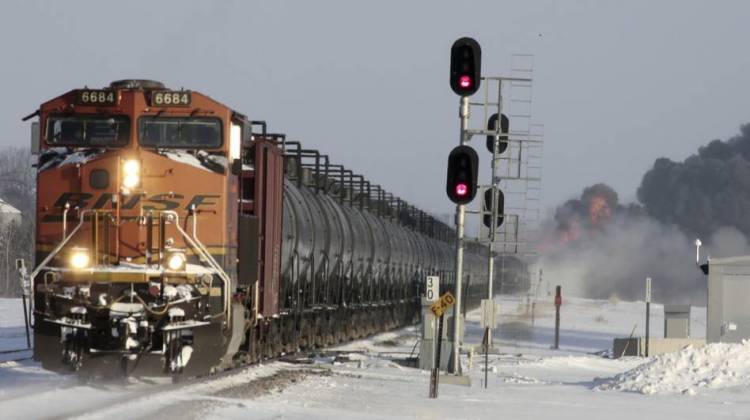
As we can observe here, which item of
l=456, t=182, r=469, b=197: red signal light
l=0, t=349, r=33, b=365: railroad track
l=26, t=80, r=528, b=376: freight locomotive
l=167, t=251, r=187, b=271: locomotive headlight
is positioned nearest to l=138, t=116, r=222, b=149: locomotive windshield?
l=26, t=80, r=528, b=376: freight locomotive

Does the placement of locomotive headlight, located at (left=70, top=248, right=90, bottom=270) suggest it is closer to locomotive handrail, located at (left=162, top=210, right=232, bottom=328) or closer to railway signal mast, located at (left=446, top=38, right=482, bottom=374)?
locomotive handrail, located at (left=162, top=210, right=232, bottom=328)

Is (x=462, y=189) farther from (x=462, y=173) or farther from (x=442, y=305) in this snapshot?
(x=442, y=305)

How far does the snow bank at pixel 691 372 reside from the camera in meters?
29.2

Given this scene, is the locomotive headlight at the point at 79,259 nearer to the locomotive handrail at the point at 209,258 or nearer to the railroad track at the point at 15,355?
the locomotive handrail at the point at 209,258

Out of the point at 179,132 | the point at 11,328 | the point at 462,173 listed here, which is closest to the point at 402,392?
the point at 462,173

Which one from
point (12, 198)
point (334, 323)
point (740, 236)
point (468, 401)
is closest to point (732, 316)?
point (334, 323)

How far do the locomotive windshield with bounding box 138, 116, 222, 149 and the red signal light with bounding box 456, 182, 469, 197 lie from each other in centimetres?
456

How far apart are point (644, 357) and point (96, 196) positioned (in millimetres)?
28010

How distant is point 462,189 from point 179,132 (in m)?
5.26

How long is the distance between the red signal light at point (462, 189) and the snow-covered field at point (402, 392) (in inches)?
146

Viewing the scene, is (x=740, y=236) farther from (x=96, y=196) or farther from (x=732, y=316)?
(x=96, y=196)

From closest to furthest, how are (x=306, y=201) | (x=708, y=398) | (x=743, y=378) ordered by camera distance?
1. (x=708, y=398)
2. (x=743, y=378)
3. (x=306, y=201)

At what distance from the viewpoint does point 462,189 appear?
78.1 feet

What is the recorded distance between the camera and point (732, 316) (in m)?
43.4
